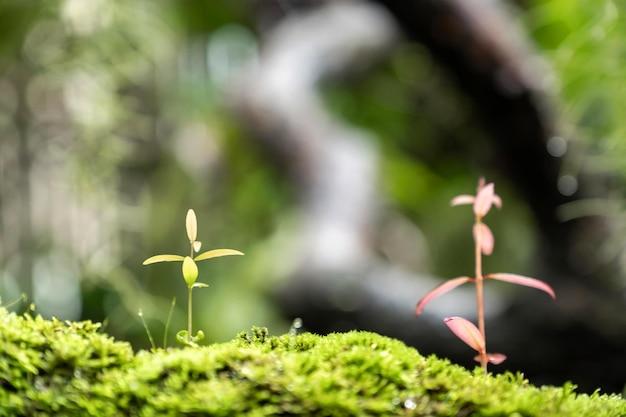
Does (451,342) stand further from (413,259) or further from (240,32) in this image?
(240,32)

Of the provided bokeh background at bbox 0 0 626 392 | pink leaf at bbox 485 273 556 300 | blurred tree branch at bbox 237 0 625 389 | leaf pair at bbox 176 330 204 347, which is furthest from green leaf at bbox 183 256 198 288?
blurred tree branch at bbox 237 0 625 389

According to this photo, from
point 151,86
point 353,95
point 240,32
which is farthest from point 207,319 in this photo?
point 240,32

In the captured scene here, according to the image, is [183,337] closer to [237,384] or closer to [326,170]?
[237,384]

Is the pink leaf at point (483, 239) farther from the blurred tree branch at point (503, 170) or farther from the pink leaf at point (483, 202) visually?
the blurred tree branch at point (503, 170)

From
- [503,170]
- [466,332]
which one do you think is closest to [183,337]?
[466,332]

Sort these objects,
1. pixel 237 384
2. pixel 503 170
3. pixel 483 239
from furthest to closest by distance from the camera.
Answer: pixel 503 170, pixel 483 239, pixel 237 384

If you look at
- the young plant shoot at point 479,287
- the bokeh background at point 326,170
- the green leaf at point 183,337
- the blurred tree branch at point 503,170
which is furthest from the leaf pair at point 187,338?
the blurred tree branch at point 503,170

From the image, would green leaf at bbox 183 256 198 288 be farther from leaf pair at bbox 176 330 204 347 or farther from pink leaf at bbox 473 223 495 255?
pink leaf at bbox 473 223 495 255
